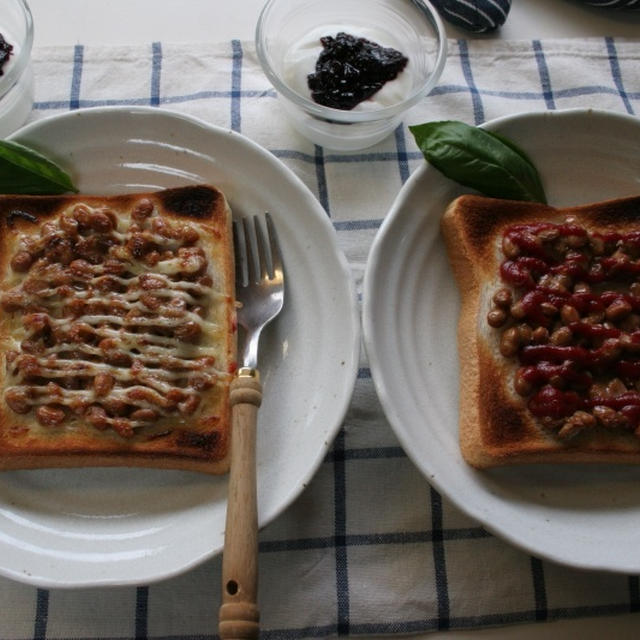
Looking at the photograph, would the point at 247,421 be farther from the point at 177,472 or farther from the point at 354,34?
the point at 354,34

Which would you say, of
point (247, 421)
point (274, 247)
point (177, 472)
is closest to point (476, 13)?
point (274, 247)

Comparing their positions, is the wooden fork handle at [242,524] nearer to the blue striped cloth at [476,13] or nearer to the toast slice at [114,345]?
the toast slice at [114,345]

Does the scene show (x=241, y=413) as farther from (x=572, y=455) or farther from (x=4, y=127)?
(x=4, y=127)

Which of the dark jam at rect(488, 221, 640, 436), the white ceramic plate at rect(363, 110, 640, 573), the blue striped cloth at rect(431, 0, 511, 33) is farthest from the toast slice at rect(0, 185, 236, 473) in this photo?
the blue striped cloth at rect(431, 0, 511, 33)

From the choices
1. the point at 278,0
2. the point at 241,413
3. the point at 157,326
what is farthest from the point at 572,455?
the point at 278,0

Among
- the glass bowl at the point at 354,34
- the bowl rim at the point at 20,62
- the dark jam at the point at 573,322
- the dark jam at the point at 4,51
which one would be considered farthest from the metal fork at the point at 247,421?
the dark jam at the point at 4,51

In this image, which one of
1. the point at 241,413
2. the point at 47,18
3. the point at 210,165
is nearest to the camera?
the point at 241,413
